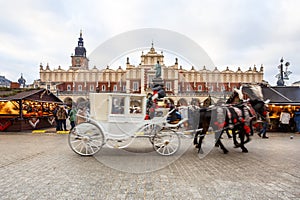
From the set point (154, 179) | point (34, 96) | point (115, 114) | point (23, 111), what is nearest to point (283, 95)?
point (115, 114)

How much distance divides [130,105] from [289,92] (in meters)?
12.8

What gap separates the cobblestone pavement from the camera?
3.30 meters

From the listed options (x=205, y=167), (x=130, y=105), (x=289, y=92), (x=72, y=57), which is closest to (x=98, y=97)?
(x=130, y=105)

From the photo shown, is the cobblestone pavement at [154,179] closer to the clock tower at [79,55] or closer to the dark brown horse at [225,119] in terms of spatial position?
the dark brown horse at [225,119]

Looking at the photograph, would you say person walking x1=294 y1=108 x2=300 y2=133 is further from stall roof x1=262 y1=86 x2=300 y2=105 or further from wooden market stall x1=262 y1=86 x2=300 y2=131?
stall roof x1=262 y1=86 x2=300 y2=105

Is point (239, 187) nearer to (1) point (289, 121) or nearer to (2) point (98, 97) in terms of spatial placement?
(2) point (98, 97)

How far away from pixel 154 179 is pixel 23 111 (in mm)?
11419

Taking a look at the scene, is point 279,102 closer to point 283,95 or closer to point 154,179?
point 283,95

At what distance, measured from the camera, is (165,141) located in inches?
233

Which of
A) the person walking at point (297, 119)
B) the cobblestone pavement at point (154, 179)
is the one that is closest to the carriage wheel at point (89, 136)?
the cobblestone pavement at point (154, 179)

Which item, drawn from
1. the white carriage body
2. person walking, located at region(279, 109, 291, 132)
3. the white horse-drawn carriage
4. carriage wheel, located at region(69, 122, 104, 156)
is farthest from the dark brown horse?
person walking, located at region(279, 109, 291, 132)

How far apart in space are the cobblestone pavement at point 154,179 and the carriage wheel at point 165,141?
0.33m

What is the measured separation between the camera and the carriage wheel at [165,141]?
233 inches

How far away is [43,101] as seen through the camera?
45.6 feet
